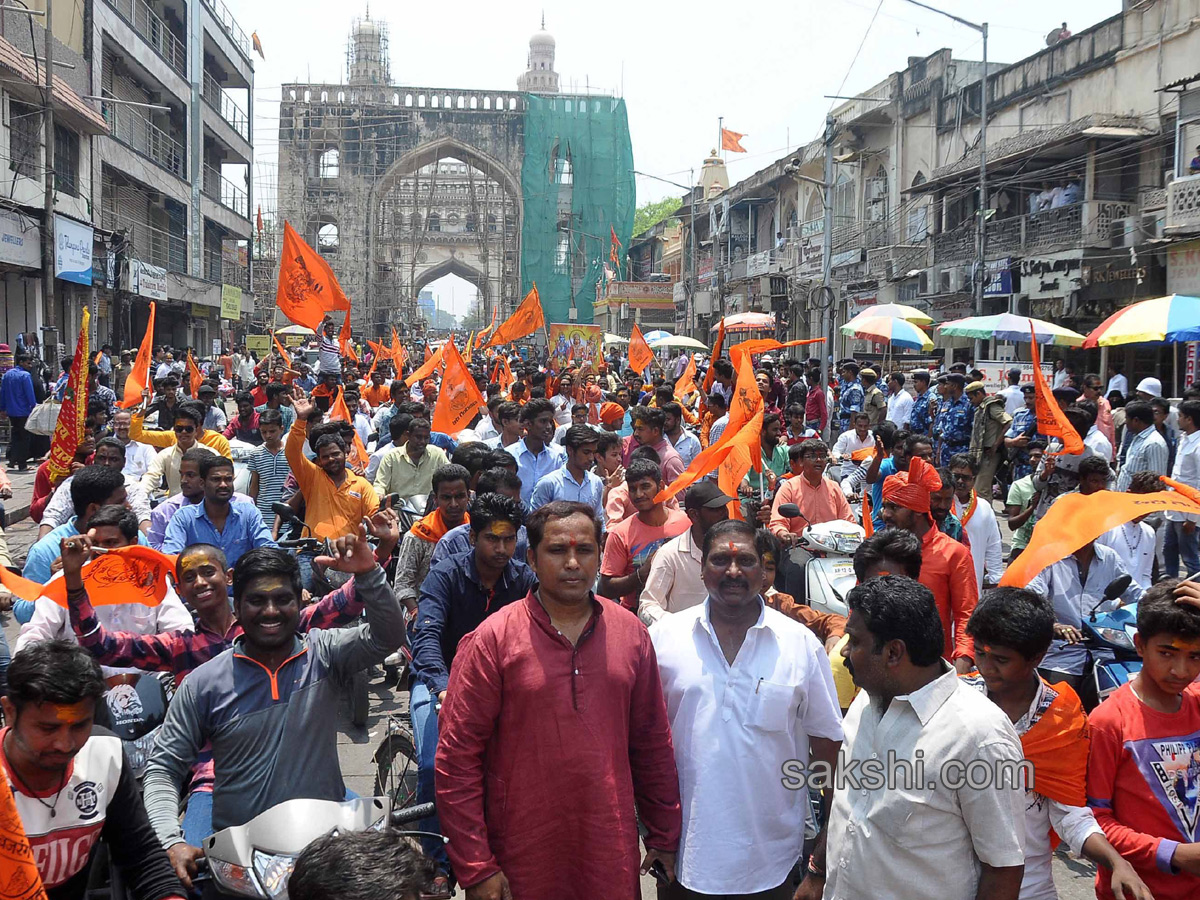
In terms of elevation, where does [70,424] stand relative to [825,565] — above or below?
above

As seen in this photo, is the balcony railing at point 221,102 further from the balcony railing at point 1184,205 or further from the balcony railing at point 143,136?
the balcony railing at point 1184,205

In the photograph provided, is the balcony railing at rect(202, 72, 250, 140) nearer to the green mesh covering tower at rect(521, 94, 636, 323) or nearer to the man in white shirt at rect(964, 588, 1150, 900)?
the green mesh covering tower at rect(521, 94, 636, 323)

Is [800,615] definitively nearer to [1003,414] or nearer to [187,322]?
[1003,414]

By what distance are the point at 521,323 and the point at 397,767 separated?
13830 millimetres

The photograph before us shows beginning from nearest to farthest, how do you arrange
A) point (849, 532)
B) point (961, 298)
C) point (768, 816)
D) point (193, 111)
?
point (768, 816)
point (849, 532)
point (961, 298)
point (193, 111)

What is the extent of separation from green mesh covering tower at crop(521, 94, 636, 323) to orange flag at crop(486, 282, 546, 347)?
2925cm

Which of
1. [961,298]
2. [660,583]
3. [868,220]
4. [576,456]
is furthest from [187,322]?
[660,583]

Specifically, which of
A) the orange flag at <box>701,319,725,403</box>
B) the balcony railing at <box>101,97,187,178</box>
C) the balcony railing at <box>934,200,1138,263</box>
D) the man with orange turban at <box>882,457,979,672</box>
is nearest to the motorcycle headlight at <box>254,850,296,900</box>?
the man with orange turban at <box>882,457,979,672</box>

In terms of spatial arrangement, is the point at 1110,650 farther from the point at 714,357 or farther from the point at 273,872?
the point at 714,357

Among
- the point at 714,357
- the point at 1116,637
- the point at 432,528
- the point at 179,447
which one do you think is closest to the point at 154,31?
the point at 714,357

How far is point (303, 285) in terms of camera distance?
1202cm

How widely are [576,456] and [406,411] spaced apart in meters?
2.13

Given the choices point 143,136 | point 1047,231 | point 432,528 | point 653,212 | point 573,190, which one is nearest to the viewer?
point 432,528

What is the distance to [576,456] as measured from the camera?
20.6 ft
